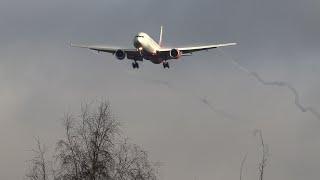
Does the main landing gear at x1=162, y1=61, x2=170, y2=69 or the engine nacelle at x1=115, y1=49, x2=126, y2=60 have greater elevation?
the engine nacelle at x1=115, y1=49, x2=126, y2=60

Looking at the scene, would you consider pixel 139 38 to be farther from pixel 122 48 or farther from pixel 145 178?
pixel 145 178

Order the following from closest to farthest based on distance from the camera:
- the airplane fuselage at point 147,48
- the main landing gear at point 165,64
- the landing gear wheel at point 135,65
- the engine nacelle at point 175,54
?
the airplane fuselage at point 147,48
the landing gear wheel at point 135,65
the main landing gear at point 165,64
the engine nacelle at point 175,54

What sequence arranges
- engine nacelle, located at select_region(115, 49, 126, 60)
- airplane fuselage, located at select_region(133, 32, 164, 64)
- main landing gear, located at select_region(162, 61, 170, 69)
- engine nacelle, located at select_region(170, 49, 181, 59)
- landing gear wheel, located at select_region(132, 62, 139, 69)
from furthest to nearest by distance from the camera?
1. engine nacelle, located at select_region(170, 49, 181, 59)
2. main landing gear, located at select_region(162, 61, 170, 69)
3. engine nacelle, located at select_region(115, 49, 126, 60)
4. landing gear wheel, located at select_region(132, 62, 139, 69)
5. airplane fuselage, located at select_region(133, 32, 164, 64)

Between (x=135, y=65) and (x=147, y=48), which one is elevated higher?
(x=147, y=48)

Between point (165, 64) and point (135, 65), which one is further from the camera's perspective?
point (165, 64)

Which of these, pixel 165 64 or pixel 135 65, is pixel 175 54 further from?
pixel 135 65

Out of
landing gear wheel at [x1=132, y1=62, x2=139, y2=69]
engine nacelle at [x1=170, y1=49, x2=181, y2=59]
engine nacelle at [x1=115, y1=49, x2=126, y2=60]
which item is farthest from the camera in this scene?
engine nacelle at [x1=170, y1=49, x2=181, y2=59]

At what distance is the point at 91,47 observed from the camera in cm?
16462

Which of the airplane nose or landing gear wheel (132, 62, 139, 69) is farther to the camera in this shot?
landing gear wheel (132, 62, 139, 69)

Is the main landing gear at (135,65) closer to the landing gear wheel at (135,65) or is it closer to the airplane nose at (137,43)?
the landing gear wheel at (135,65)

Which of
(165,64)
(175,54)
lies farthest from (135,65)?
(175,54)

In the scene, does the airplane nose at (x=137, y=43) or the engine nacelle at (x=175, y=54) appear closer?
the airplane nose at (x=137, y=43)

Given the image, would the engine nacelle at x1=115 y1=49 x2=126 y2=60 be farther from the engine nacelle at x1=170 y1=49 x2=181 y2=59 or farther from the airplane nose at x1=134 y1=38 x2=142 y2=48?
the engine nacelle at x1=170 y1=49 x2=181 y2=59

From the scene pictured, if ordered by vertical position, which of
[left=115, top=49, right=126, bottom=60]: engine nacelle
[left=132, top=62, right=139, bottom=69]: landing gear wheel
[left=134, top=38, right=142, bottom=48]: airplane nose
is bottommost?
[left=132, top=62, right=139, bottom=69]: landing gear wheel
